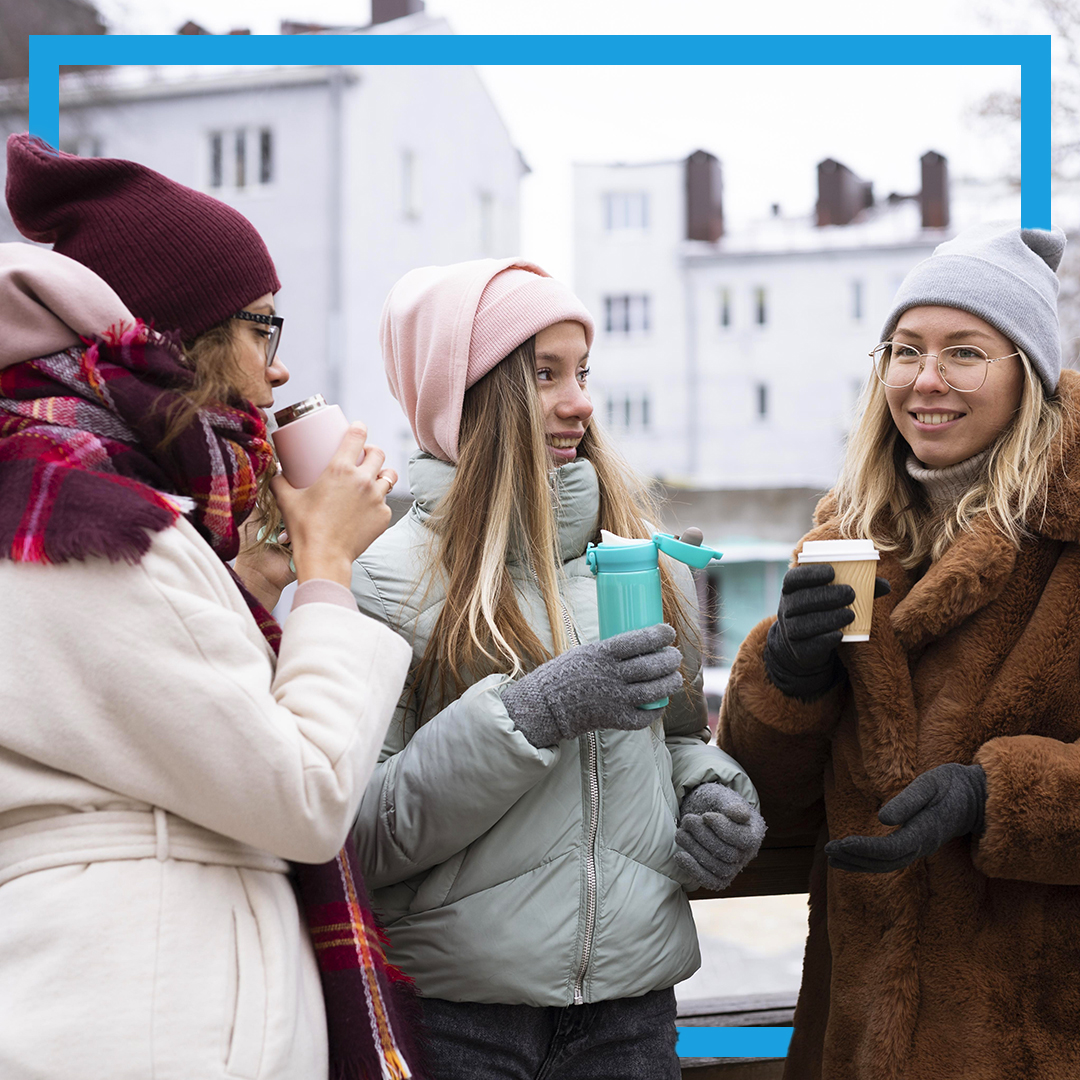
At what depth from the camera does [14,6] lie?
31.6 feet

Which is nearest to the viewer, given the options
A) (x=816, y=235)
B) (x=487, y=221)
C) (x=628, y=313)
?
(x=487, y=221)

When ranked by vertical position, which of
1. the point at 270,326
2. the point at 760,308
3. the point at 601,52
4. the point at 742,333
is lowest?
the point at 270,326

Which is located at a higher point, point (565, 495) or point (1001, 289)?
point (1001, 289)

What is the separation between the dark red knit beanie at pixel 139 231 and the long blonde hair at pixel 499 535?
579 mm

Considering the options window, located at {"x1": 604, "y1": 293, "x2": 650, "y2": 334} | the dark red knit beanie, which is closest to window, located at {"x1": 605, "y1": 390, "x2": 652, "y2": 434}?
window, located at {"x1": 604, "y1": 293, "x2": 650, "y2": 334}

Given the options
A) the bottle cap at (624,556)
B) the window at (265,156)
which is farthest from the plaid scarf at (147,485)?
the window at (265,156)

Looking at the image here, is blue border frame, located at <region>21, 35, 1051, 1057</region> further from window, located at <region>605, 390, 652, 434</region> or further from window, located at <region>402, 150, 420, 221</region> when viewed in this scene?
window, located at <region>605, 390, 652, 434</region>

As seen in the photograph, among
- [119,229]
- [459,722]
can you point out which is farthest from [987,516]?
[119,229]

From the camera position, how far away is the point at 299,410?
59.6 inches

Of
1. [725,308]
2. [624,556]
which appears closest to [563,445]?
[624,556]

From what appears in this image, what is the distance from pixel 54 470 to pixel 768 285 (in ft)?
39.7

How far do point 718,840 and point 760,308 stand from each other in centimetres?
1129

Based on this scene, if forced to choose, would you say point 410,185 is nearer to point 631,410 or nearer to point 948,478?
point 631,410

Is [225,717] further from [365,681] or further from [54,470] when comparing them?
[54,470]
